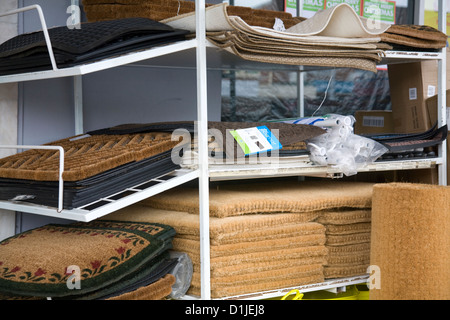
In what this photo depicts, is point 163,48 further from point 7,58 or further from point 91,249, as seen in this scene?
point 91,249

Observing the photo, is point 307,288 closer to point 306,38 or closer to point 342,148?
point 342,148

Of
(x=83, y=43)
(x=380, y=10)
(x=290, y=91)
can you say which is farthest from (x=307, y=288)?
(x=380, y=10)

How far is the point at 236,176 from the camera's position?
83.3 inches

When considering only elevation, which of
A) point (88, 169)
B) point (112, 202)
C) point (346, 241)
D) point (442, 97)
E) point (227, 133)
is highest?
point (442, 97)

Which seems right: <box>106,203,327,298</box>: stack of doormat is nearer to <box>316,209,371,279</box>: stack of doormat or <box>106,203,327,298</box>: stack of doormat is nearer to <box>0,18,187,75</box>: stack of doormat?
<box>316,209,371,279</box>: stack of doormat

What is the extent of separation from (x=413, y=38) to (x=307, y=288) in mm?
1203

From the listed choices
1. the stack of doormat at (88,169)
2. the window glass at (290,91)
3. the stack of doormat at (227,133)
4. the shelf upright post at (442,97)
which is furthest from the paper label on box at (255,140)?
the window glass at (290,91)

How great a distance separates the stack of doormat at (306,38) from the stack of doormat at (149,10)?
0.13m

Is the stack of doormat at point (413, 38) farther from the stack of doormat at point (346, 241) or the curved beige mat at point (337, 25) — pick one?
the stack of doormat at point (346, 241)

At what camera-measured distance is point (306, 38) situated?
221 centimetres

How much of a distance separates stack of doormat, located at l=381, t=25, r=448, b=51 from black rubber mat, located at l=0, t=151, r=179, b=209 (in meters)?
1.13

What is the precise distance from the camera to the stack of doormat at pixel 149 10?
2.33 m

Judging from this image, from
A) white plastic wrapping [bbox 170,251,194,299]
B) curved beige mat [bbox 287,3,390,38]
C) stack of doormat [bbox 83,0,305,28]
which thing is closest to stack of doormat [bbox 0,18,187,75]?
stack of doormat [bbox 83,0,305,28]

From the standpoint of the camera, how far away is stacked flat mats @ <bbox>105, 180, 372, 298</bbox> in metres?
2.07
